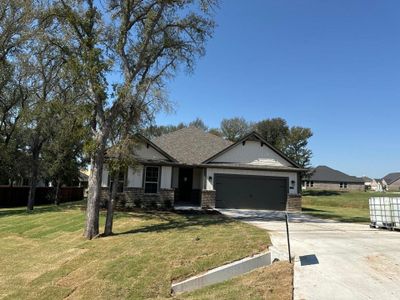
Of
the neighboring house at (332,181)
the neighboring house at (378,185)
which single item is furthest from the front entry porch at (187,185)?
the neighboring house at (378,185)

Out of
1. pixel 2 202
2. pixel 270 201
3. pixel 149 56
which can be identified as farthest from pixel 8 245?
pixel 2 202

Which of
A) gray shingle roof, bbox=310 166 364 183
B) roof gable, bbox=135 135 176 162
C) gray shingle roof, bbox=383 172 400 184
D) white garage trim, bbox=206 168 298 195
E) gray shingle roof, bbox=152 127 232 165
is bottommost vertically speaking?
white garage trim, bbox=206 168 298 195

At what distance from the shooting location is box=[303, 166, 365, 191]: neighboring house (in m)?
80.4

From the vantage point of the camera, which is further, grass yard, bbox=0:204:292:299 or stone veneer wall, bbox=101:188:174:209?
stone veneer wall, bbox=101:188:174:209

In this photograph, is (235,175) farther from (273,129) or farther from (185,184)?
(273,129)

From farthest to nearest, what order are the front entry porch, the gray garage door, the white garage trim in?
the front entry porch → the gray garage door → the white garage trim

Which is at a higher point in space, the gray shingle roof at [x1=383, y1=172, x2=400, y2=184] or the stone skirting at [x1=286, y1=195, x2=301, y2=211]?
the gray shingle roof at [x1=383, y1=172, x2=400, y2=184]

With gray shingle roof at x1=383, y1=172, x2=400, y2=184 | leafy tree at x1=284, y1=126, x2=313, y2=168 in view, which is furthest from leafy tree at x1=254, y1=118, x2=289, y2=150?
gray shingle roof at x1=383, y1=172, x2=400, y2=184

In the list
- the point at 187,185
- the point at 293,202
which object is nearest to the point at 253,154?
the point at 293,202

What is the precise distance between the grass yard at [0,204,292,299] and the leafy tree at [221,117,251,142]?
57985 millimetres

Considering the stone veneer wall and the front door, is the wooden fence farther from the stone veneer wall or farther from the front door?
the stone veneer wall

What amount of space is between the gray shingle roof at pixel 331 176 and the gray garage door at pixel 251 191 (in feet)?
191

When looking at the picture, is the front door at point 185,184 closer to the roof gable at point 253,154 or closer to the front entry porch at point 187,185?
the front entry porch at point 187,185

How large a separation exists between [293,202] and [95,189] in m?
13.9
